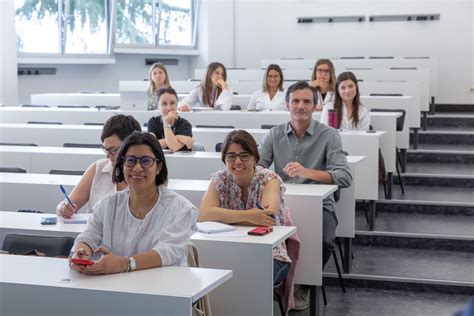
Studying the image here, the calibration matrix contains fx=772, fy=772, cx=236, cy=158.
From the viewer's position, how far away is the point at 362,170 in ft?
19.3

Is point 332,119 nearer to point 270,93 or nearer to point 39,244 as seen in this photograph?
point 270,93

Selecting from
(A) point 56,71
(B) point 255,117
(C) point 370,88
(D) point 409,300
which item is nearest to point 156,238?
(D) point 409,300

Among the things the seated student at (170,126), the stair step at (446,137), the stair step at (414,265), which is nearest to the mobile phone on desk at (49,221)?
the seated student at (170,126)

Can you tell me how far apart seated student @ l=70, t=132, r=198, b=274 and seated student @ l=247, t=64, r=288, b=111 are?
5.04m

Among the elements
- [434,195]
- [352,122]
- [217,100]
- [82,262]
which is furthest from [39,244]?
[217,100]

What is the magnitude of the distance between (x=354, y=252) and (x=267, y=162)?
52.4 inches

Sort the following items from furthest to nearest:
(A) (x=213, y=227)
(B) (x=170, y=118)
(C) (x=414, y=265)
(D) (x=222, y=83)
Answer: (D) (x=222, y=83), (B) (x=170, y=118), (C) (x=414, y=265), (A) (x=213, y=227)

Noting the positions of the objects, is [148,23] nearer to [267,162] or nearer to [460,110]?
[460,110]

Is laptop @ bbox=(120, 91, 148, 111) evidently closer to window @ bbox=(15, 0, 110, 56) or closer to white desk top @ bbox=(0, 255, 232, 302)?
window @ bbox=(15, 0, 110, 56)

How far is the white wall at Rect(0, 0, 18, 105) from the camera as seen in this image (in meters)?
9.33

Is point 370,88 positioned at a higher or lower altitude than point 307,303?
higher

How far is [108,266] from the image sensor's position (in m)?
2.73

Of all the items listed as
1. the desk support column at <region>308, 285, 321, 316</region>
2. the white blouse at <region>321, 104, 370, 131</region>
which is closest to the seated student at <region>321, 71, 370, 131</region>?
the white blouse at <region>321, 104, 370, 131</region>

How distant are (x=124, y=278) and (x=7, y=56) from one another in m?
7.38
